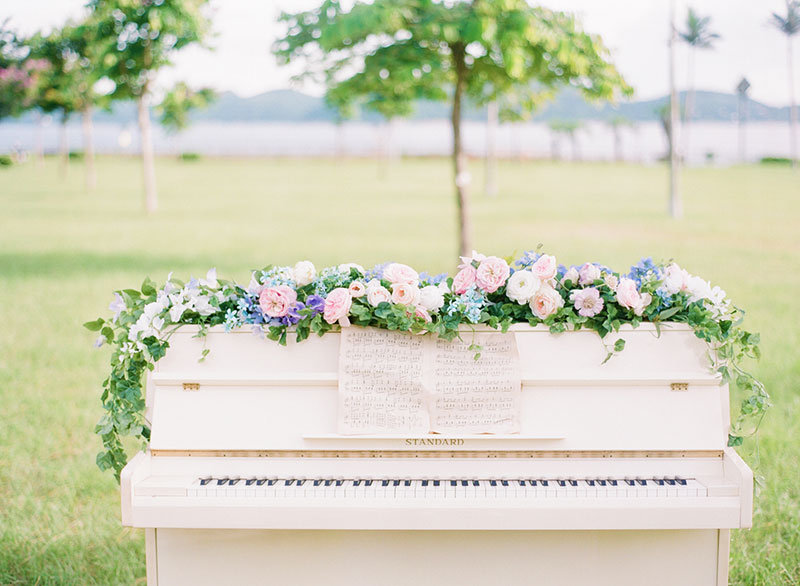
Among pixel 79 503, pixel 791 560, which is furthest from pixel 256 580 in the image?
pixel 791 560

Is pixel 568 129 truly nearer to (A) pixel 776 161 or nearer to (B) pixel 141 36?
(A) pixel 776 161

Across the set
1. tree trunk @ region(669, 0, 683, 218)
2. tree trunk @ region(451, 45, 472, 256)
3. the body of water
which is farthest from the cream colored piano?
the body of water

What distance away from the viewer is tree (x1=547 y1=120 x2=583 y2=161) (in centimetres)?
9556

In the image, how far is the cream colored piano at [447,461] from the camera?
3564 millimetres

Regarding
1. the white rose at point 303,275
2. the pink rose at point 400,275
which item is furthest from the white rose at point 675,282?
the white rose at point 303,275

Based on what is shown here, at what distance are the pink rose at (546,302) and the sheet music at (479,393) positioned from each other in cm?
17

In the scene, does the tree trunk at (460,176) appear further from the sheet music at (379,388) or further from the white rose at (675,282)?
the sheet music at (379,388)

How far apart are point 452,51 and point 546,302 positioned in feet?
33.8

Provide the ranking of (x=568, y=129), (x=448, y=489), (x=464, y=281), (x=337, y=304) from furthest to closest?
(x=568, y=129), (x=464, y=281), (x=337, y=304), (x=448, y=489)

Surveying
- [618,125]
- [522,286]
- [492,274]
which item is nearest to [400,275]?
[492,274]

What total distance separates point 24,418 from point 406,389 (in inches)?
194

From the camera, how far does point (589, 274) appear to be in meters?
3.74

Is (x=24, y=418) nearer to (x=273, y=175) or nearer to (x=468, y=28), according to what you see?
(x=468, y=28)

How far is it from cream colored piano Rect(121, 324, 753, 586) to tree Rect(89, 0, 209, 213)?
17946mm
